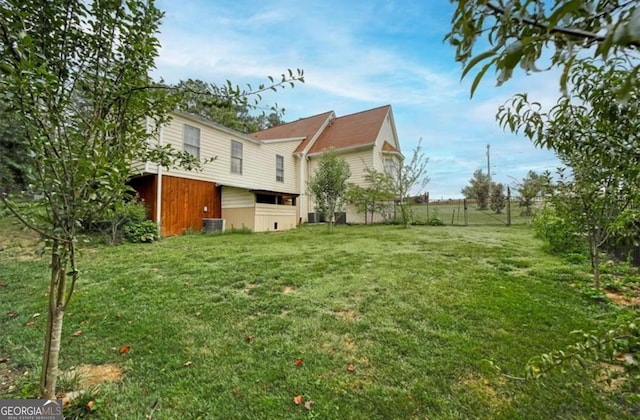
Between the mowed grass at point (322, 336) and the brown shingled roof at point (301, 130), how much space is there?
13038mm

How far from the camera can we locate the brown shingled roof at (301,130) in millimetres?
17047

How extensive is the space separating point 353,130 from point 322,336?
14.7 m

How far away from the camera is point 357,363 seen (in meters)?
2.21

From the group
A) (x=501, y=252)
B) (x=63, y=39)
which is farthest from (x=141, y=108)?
(x=501, y=252)

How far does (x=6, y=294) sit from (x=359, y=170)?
13.1m

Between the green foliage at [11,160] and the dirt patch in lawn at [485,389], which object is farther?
the dirt patch in lawn at [485,389]

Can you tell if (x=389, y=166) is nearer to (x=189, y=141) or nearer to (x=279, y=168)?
(x=279, y=168)

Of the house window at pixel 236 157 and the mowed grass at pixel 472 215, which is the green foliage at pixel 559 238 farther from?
the house window at pixel 236 157

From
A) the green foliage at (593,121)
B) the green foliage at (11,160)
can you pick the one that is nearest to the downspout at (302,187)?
the green foliage at (593,121)

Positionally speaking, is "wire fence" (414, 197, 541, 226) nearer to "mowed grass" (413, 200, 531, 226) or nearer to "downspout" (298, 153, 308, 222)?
"mowed grass" (413, 200, 531, 226)

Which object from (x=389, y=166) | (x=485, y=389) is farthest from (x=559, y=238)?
(x=389, y=166)

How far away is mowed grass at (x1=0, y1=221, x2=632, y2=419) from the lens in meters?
1.81

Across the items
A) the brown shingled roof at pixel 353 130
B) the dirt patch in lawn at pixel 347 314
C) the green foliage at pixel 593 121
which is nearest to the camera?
the green foliage at pixel 593 121

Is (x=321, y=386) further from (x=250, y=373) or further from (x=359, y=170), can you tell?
(x=359, y=170)
